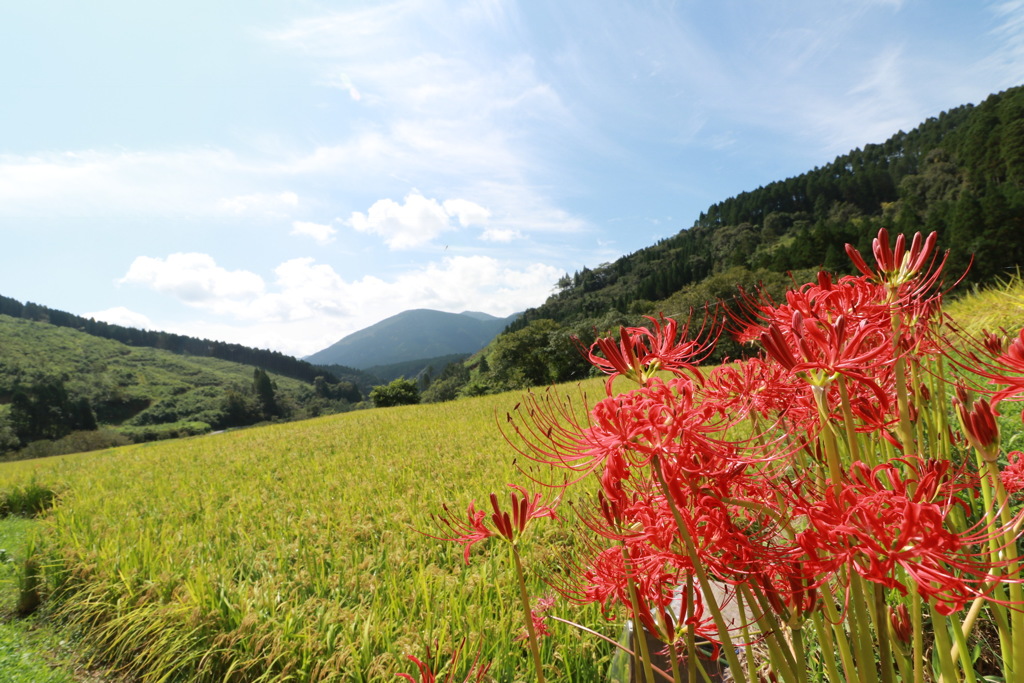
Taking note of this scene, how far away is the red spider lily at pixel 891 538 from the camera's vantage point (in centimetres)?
69

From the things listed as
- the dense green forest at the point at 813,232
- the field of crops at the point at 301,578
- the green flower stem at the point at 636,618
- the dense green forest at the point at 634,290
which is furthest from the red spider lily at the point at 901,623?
the dense green forest at the point at 634,290

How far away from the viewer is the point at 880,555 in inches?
29.3

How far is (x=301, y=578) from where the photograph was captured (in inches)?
126

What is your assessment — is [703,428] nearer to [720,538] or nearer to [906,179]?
[720,538]

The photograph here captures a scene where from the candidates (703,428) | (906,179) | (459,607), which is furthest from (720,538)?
(906,179)

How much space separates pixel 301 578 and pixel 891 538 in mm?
3465

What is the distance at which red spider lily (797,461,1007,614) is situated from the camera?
69 cm

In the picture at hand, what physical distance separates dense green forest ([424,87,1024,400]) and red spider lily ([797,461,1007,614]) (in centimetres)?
632

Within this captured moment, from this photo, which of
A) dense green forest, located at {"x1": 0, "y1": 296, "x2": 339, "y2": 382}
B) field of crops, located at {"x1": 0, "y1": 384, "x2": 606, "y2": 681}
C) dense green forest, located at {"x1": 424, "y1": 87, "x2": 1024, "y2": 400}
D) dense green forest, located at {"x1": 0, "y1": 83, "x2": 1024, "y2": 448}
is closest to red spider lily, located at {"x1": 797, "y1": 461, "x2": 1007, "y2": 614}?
field of crops, located at {"x1": 0, "y1": 384, "x2": 606, "y2": 681}

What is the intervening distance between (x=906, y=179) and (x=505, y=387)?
63.1 m

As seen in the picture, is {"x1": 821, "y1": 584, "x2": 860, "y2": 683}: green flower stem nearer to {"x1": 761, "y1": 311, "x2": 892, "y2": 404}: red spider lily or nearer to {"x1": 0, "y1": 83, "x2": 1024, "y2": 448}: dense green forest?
{"x1": 761, "y1": 311, "x2": 892, "y2": 404}: red spider lily

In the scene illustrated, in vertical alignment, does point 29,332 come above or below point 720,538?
above

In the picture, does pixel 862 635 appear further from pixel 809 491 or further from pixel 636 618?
pixel 636 618

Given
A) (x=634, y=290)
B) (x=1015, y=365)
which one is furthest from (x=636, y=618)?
(x=634, y=290)
